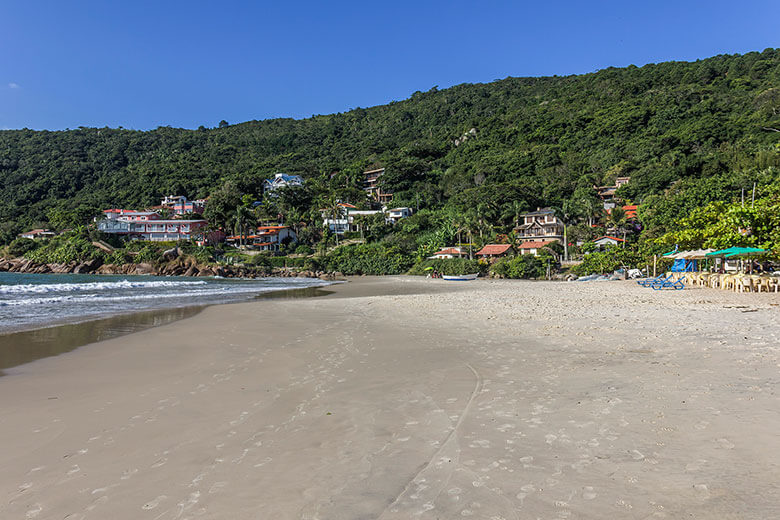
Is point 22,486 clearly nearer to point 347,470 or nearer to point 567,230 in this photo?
point 347,470

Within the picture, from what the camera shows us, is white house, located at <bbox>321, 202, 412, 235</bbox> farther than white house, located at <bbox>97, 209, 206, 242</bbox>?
Yes

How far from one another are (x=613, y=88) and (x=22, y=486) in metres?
150

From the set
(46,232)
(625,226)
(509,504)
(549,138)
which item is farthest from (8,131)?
(509,504)

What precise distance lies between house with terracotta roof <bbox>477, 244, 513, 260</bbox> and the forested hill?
17719 millimetres

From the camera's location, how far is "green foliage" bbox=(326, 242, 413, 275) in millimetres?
59094

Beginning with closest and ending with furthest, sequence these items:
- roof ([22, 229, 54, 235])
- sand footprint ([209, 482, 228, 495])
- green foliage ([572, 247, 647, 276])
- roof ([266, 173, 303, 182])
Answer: sand footprint ([209, 482, 228, 495]), green foliage ([572, 247, 647, 276]), roof ([22, 229, 54, 235]), roof ([266, 173, 303, 182])

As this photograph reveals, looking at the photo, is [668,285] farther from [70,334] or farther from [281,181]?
[281,181]

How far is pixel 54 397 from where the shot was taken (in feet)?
23.6

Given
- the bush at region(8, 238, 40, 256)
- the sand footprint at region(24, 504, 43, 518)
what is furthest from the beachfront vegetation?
the sand footprint at region(24, 504, 43, 518)

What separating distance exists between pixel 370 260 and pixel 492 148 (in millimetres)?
63690

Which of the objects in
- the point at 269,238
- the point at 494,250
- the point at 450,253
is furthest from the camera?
the point at 269,238

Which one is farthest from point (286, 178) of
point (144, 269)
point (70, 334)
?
point (70, 334)

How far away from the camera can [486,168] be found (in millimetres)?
93125

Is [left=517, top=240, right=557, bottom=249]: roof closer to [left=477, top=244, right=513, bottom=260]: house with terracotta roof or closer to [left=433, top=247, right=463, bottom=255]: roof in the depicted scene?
[left=477, top=244, right=513, bottom=260]: house with terracotta roof
